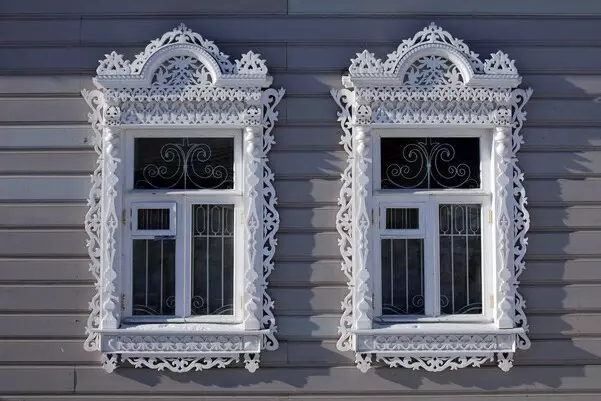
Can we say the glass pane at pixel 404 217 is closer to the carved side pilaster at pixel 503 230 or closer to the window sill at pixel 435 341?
the carved side pilaster at pixel 503 230

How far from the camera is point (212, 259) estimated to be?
4.36m

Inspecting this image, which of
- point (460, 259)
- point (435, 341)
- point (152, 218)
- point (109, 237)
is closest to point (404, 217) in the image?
point (460, 259)

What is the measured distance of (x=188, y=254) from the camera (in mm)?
4328

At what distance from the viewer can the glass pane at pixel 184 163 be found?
4359mm

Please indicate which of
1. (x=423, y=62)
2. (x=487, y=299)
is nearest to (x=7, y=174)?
(x=423, y=62)

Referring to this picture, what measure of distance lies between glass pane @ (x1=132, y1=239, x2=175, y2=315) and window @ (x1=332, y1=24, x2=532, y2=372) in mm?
972

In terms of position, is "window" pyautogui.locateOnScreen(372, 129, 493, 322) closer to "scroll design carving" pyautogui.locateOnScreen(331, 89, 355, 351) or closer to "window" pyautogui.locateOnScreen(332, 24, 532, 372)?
"window" pyautogui.locateOnScreen(332, 24, 532, 372)

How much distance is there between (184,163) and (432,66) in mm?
1496

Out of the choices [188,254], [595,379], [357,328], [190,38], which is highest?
[190,38]

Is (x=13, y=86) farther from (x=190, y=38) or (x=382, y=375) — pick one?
(x=382, y=375)

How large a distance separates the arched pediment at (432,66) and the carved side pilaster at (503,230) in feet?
1.00

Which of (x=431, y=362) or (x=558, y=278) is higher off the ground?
(x=558, y=278)

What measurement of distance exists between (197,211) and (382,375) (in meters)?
1.38

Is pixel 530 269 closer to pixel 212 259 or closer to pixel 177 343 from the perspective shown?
pixel 212 259
